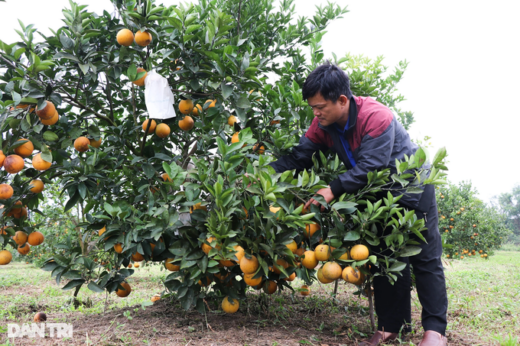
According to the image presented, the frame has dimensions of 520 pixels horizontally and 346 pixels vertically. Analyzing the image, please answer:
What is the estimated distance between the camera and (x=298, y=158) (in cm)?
237

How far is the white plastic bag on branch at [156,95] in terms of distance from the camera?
88.7 inches

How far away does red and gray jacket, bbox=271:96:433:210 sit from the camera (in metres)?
2.00

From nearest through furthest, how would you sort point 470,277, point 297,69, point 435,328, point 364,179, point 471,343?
point 364,179 < point 435,328 < point 471,343 < point 297,69 < point 470,277

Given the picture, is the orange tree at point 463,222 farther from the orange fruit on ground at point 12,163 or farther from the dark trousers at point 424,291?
the orange fruit on ground at point 12,163

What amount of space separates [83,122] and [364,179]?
2.02 metres

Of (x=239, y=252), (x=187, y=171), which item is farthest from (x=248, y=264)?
(x=187, y=171)

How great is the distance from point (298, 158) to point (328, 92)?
48 centimetres

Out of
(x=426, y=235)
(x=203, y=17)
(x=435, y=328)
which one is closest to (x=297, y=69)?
(x=203, y=17)

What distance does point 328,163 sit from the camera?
7.95ft

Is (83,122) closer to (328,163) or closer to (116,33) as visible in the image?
(116,33)

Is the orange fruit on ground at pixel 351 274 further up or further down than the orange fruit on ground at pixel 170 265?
further down

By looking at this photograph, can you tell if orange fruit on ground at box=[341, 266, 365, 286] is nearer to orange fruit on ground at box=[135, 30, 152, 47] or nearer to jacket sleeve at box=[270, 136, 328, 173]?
jacket sleeve at box=[270, 136, 328, 173]

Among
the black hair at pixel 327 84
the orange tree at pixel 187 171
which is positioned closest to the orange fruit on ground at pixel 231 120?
the orange tree at pixel 187 171

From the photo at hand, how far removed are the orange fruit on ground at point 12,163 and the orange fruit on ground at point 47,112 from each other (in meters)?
0.27
